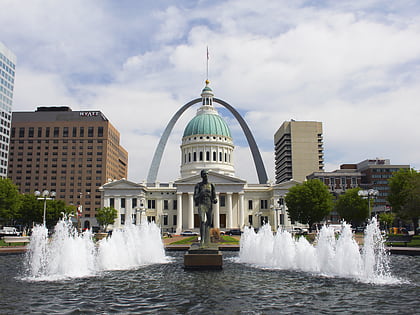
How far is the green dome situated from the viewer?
108 metres

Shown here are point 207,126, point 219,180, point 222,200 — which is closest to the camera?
point 219,180

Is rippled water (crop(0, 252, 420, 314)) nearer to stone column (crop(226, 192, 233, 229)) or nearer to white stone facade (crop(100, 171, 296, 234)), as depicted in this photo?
white stone facade (crop(100, 171, 296, 234))

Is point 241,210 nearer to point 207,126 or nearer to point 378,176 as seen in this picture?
point 207,126

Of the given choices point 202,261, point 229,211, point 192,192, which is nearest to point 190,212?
Result: point 192,192

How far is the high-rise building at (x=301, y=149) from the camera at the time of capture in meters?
158

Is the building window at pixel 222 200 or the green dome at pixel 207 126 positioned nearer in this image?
the building window at pixel 222 200

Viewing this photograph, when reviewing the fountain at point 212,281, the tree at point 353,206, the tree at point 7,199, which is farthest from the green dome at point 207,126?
the fountain at point 212,281

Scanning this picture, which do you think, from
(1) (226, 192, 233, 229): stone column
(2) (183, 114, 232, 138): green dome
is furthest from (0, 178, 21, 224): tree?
(2) (183, 114, 232, 138): green dome

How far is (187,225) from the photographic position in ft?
317

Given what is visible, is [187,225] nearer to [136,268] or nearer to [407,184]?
[407,184]

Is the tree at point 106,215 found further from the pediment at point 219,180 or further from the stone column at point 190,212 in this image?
the stone column at point 190,212

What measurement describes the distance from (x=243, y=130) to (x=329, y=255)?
351 feet

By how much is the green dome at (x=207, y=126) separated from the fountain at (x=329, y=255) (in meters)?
81.1

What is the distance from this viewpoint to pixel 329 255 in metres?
21.4
